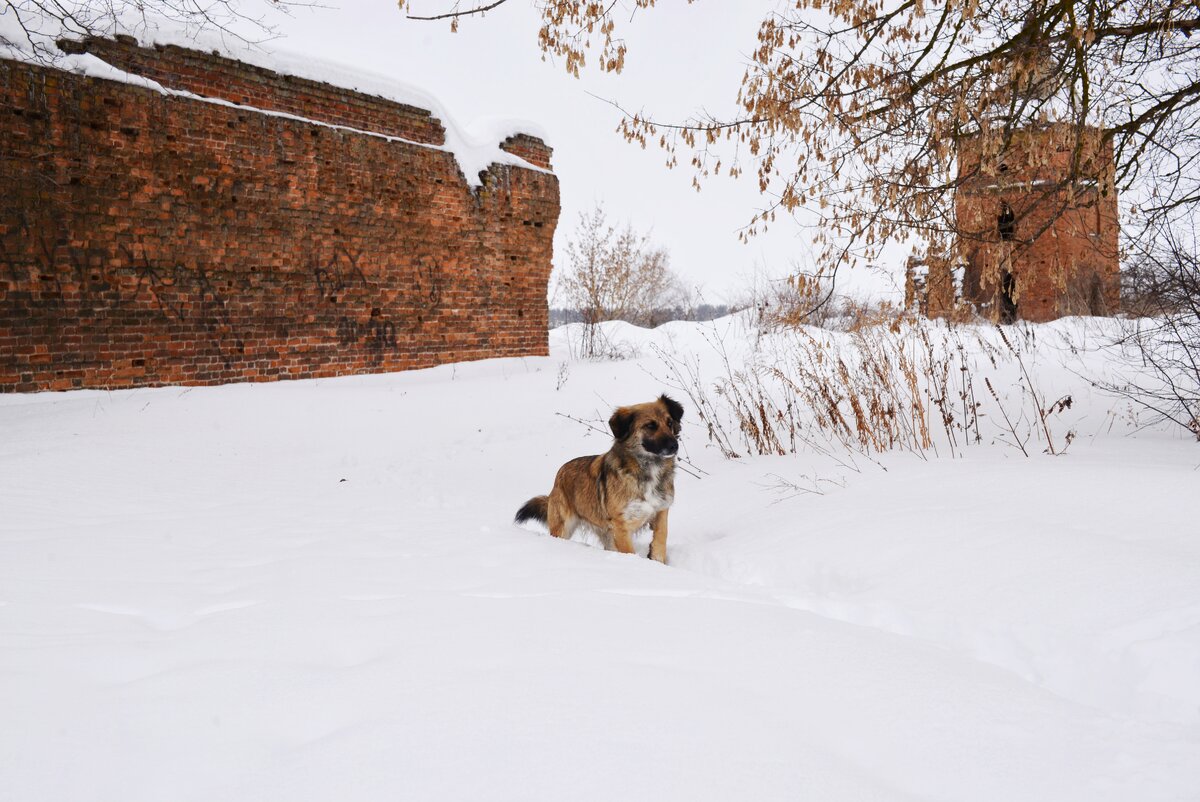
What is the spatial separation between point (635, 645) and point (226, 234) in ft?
29.5

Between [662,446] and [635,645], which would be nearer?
[635,645]

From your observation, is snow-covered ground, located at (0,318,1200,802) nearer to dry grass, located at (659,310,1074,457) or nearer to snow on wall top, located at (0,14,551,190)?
dry grass, located at (659,310,1074,457)

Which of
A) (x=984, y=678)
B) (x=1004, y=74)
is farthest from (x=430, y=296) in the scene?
(x=984, y=678)

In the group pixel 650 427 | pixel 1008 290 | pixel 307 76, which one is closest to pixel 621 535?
pixel 650 427

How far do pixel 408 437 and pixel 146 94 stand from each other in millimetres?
5107

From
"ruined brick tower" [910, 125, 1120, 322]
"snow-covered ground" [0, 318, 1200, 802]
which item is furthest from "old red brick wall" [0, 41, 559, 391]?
"ruined brick tower" [910, 125, 1120, 322]

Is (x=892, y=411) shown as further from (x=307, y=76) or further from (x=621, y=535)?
(x=307, y=76)

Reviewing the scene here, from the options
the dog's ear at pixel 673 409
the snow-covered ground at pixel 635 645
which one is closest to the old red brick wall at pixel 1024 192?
the snow-covered ground at pixel 635 645

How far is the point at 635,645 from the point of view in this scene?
2098 mm

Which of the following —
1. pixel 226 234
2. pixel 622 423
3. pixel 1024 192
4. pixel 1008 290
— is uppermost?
pixel 226 234

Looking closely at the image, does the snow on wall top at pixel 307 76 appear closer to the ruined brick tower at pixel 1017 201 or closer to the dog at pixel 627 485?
the dog at pixel 627 485

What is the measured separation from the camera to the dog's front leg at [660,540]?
13.4ft

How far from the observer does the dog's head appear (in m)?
→ 4.25

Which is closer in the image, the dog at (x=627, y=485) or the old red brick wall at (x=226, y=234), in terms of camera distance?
the dog at (x=627, y=485)
